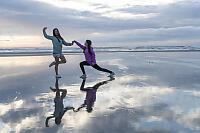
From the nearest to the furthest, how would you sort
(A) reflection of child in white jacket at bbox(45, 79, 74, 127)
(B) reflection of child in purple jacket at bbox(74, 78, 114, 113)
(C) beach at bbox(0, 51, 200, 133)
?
1. (C) beach at bbox(0, 51, 200, 133)
2. (A) reflection of child in white jacket at bbox(45, 79, 74, 127)
3. (B) reflection of child in purple jacket at bbox(74, 78, 114, 113)

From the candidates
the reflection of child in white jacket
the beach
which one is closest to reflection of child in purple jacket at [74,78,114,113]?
the beach

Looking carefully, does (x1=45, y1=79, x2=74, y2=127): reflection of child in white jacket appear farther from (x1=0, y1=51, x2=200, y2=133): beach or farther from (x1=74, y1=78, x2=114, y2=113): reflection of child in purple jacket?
(x1=74, y1=78, x2=114, y2=113): reflection of child in purple jacket

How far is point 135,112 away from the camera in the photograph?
15.9 feet

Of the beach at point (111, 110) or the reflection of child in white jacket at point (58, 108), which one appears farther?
the reflection of child in white jacket at point (58, 108)

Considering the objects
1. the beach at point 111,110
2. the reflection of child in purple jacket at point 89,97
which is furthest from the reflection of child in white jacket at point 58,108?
the reflection of child in purple jacket at point 89,97

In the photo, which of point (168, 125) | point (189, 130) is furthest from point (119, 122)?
point (189, 130)

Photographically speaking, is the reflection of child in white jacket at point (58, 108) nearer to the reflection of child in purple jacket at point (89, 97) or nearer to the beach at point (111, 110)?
the beach at point (111, 110)

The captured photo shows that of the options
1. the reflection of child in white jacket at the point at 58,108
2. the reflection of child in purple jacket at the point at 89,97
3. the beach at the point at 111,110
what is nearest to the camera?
the beach at the point at 111,110

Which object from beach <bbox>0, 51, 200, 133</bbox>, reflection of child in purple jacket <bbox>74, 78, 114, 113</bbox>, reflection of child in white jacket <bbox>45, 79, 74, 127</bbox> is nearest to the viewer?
beach <bbox>0, 51, 200, 133</bbox>

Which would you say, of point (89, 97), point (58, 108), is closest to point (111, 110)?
Answer: point (58, 108)

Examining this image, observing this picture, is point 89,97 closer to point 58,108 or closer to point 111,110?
point 58,108

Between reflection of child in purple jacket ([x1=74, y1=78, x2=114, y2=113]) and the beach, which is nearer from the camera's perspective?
A: the beach

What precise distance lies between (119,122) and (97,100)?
1.78 metres

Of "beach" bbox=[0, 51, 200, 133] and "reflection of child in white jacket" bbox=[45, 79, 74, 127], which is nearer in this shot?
"beach" bbox=[0, 51, 200, 133]
